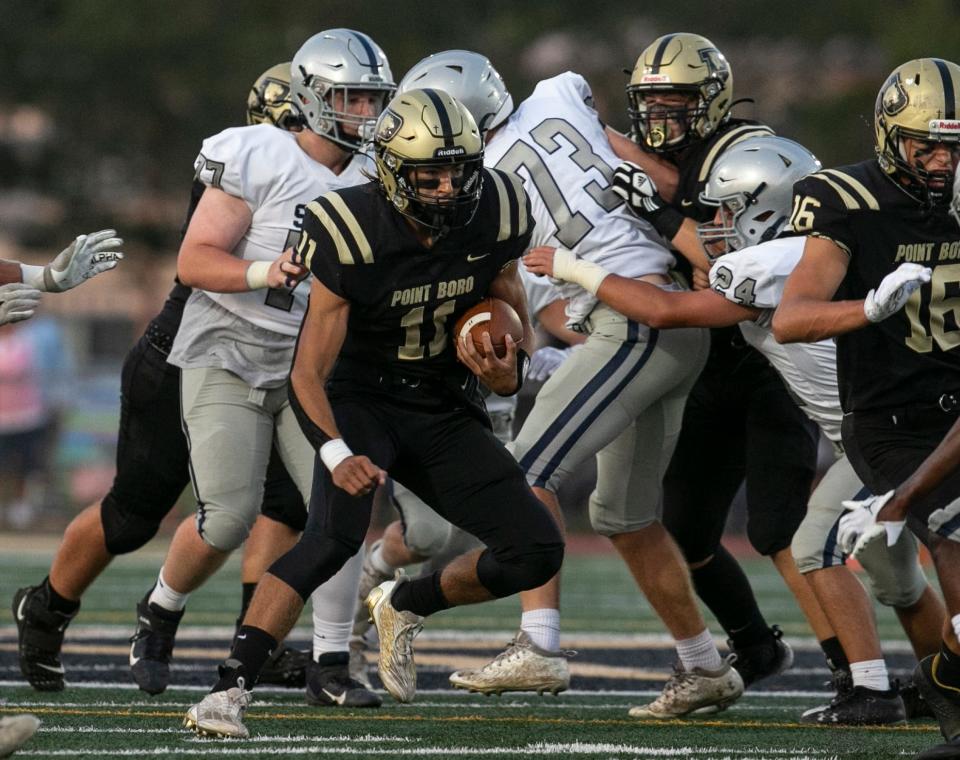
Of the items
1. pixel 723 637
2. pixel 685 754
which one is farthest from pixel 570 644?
pixel 685 754

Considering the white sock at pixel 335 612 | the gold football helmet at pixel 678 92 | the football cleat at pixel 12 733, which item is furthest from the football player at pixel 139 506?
the football cleat at pixel 12 733

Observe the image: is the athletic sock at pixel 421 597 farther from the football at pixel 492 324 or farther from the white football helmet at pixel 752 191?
the white football helmet at pixel 752 191

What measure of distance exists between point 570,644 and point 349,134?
2477 millimetres

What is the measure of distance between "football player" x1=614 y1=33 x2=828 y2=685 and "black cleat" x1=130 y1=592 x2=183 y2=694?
1512mm

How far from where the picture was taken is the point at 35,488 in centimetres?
1302

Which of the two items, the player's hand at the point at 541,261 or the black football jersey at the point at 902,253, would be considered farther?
the player's hand at the point at 541,261

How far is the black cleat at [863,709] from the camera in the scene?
4641 mm

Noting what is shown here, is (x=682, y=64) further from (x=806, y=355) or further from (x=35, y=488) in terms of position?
(x=35, y=488)

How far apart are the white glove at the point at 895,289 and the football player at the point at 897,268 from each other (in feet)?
0.35

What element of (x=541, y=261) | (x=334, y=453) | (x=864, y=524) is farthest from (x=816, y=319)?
(x=334, y=453)

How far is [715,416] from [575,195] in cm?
81

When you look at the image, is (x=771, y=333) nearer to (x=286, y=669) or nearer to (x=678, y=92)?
(x=678, y=92)

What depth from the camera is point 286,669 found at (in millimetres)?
5441

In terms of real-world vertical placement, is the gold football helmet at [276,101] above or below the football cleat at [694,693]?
above
